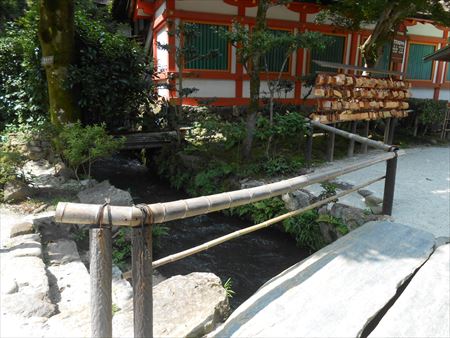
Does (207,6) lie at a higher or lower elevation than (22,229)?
higher

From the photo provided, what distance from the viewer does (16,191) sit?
5.34 meters

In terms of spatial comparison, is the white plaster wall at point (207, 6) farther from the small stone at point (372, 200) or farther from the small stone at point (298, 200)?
the small stone at point (372, 200)

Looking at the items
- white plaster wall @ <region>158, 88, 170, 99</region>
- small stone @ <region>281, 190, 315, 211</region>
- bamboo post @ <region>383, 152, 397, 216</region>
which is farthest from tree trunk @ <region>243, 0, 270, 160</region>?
white plaster wall @ <region>158, 88, 170, 99</region>

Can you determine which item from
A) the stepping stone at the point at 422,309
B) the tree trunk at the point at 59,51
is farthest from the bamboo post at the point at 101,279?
the tree trunk at the point at 59,51

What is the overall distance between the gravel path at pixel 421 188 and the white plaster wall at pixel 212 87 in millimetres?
3955

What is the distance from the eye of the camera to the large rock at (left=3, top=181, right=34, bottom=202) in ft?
17.4

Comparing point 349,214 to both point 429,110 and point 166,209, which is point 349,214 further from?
point 429,110

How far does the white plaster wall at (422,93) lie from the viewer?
45.3ft

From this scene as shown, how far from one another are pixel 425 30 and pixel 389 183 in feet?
38.2

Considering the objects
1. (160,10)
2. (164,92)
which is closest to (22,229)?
(164,92)

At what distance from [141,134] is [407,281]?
23.3 ft

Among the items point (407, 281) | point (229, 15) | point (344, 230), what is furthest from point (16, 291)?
point (229, 15)

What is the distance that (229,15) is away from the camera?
10.1 m

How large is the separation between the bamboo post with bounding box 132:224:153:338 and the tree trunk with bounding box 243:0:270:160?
19.7 feet
